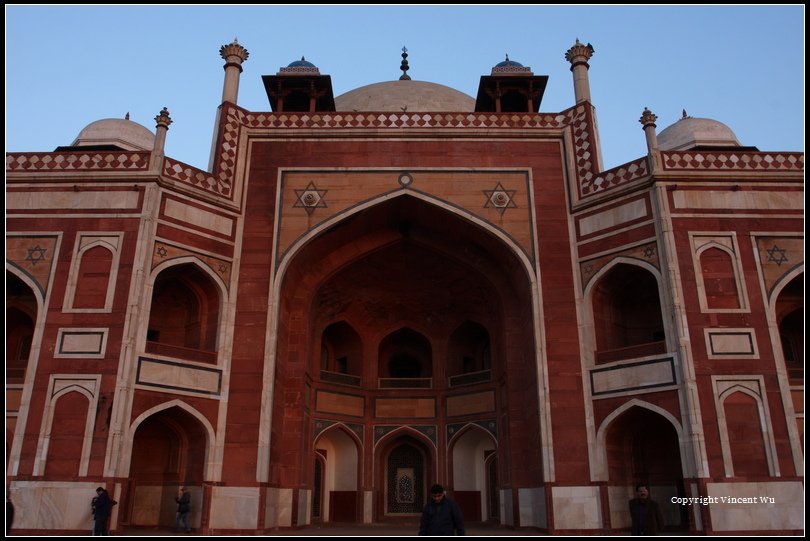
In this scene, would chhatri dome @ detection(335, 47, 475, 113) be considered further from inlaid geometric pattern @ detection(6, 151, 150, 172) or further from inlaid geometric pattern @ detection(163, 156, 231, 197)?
inlaid geometric pattern @ detection(6, 151, 150, 172)

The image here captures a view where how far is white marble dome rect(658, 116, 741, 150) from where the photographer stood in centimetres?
1541

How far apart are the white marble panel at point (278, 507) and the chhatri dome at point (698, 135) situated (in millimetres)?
11657

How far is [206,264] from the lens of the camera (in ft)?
44.5

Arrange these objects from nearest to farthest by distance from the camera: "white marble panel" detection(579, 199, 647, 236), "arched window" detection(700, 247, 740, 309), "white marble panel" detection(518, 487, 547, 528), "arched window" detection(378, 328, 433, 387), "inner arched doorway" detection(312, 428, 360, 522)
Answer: "arched window" detection(700, 247, 740, 309) → "white marble panel" detection(518, 487, 547, 528) → "white marble panel" detection(579, 199, 647, 236) → "inner arched doorway" detection(312, 428, 360, 522) → "arched window" detection(378, 328, 433, 387)

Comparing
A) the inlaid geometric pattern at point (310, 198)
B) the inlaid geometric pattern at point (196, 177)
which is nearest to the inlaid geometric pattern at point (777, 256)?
the inlaid geometric pattern at point (310, 198)

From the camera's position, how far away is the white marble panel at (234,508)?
1202 cm

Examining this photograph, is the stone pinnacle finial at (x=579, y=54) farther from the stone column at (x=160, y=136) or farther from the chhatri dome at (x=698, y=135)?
the stone column at (x=160, y=136)

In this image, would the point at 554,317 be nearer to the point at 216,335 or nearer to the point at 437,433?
the point at 437,433

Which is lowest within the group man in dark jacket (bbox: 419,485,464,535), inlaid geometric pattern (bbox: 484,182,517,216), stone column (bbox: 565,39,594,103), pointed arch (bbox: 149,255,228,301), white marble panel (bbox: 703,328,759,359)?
man in dark jacket (bbox: 419,485,464,535)

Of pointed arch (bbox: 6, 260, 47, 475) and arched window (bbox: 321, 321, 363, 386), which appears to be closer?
pointed arch (bbox: 6, 260, 47, 475)

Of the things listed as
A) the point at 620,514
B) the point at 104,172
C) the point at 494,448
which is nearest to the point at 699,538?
the point at 620,514

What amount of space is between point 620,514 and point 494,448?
4.68m

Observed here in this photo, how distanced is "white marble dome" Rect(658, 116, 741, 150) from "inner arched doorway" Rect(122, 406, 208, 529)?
40.2 ft

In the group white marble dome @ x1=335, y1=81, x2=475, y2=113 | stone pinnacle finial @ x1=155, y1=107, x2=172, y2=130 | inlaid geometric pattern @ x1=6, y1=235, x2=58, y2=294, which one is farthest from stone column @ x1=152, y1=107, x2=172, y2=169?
white marble dome @ x1=335, y1=81, x2=475, y2=113
